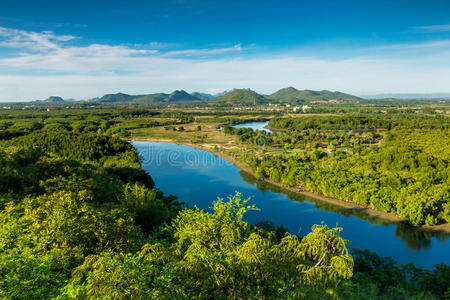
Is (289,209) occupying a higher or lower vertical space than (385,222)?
lower

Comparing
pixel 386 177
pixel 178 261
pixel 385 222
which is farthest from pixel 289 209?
pixel 178 261

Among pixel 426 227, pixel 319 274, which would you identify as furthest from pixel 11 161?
pixel 426 227

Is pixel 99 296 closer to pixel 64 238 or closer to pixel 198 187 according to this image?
pixel 64 238

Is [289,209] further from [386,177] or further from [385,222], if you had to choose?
[386,177]

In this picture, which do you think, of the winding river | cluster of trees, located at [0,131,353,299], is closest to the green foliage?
cluster of trees, located at [0,131,353,299]

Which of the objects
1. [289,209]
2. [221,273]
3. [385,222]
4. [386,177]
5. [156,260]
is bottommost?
[289,209]

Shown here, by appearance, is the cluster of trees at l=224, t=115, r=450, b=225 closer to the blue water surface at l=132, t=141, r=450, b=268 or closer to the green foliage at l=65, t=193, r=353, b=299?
the blue water surface at l=132, t=141, r=450, b=268

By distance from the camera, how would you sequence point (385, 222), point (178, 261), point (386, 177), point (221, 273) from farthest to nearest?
point (386, 177) → point (385, 222) → point (178, 261) → point (221, 273)

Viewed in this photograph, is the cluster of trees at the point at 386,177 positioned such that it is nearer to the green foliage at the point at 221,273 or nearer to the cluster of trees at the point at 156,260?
the cluster of trees at the point at 156,260

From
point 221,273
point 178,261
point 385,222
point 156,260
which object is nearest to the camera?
point 221,273
